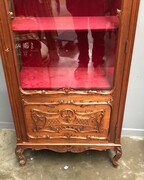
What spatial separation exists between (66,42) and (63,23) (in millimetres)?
109

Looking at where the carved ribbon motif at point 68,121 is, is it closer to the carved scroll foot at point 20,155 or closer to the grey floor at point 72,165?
the carved scroll foot at point 20,155

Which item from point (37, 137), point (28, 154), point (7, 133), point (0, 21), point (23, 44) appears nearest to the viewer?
point (0, 21)

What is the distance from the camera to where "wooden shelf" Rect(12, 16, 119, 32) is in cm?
102

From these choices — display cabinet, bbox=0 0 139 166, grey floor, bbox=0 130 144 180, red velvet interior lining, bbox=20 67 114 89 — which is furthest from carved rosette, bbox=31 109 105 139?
grey floor, bbox=0 130 144 180

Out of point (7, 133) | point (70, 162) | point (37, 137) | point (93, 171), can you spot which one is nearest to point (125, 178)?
point (93, 171)

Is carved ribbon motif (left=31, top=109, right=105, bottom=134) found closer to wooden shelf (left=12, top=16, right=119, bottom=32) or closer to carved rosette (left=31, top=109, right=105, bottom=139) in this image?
carved rosette (left=31, top=109, right=105, bottom=139)

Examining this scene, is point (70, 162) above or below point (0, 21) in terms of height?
below

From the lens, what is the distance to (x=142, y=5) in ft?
3.79

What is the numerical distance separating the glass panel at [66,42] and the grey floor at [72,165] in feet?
1.84

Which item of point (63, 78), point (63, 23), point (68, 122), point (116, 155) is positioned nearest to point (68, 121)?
point (68, 122)

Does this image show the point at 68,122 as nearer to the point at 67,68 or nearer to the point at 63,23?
the point at 67,68

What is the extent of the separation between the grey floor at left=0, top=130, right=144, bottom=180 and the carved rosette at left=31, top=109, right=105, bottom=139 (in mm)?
268

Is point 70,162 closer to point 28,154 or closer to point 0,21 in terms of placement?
point 28,154

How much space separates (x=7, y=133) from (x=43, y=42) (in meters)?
0.83
